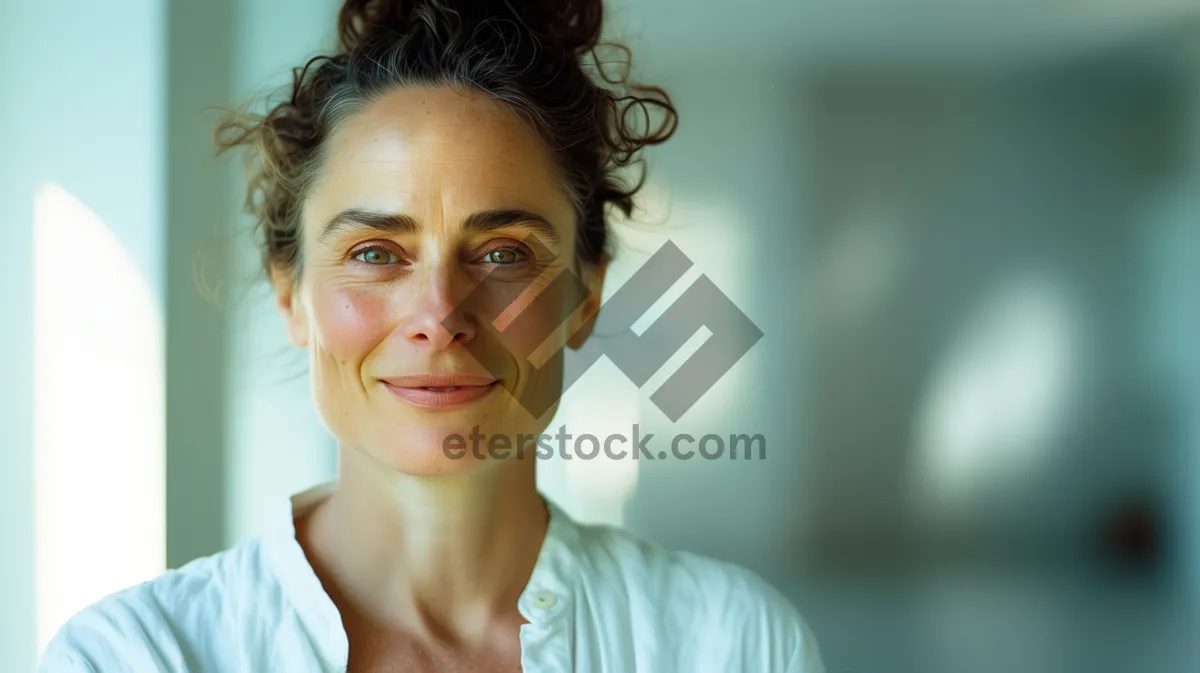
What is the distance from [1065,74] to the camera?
1.35m

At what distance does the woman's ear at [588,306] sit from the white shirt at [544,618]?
0.64ft

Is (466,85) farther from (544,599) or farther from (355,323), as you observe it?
(544,599)

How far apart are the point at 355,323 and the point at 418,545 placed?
9.3 inches

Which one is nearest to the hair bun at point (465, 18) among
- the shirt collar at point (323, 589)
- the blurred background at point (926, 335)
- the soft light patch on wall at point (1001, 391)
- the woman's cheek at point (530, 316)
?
the blurred background at point (926, 335)

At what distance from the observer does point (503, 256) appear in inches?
37.9

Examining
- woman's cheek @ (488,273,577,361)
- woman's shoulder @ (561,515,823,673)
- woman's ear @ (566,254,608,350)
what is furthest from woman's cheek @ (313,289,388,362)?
woman's shoulder @ (561,515,823,673)

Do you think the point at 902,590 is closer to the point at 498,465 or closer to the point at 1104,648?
the point at 1104,648

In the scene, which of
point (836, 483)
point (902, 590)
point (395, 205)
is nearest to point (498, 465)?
point (395, 205)

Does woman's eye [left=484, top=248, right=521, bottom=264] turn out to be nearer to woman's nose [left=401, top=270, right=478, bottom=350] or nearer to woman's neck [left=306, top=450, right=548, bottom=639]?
woman's nose [left=401, top=270, right=478, bottom=350]

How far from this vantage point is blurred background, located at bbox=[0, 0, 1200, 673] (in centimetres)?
134

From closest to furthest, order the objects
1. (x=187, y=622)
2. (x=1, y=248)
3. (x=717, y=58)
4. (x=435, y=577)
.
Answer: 1. (x=187, y=622)
2. (x=435, y=577)
3. (x=1, y=248)
4. (x=717, y=58)

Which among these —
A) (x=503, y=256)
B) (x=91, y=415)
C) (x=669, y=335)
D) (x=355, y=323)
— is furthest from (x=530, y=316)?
(x=91, y=415)

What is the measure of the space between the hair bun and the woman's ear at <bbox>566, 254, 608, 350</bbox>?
0.81ft

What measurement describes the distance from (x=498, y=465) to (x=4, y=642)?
66 cm
